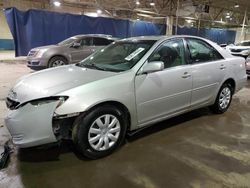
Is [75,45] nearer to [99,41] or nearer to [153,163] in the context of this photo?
[99,41]

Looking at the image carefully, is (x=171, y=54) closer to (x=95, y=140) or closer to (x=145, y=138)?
(x=145, y=138)

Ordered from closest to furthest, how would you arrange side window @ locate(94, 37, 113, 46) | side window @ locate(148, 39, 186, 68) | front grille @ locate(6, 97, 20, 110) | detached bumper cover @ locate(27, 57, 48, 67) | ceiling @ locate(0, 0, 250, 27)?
1. front grille @ locate(6, 97, 20, 110)
2. side window @ locate(148, 39, 186, 68)
3. detached bumper cover @ locate(27, 57, 48, 67)
4. side window @ locate(94, 37, 113, 46)
5. ceiling @ locate(0, 0, 250, 27)

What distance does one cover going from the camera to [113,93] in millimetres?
2639

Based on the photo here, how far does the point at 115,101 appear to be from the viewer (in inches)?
105

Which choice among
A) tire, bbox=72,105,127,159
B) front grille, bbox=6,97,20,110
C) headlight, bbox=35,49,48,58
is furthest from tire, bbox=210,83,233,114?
headlight, bbox=35,49,48,58

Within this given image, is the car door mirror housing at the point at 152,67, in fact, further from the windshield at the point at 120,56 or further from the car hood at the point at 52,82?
the car hood at the point at 52,82

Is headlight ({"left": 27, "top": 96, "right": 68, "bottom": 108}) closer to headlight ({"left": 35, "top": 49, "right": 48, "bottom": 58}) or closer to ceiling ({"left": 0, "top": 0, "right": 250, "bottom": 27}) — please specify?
headlight ({"left": 35, "top": 49, "right": 48, "bottom": 58})

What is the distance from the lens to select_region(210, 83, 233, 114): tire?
4160mm

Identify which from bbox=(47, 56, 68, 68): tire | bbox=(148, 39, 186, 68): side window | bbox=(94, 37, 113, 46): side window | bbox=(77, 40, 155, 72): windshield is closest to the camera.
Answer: bbox=(77, 40, 155, 72): windshield

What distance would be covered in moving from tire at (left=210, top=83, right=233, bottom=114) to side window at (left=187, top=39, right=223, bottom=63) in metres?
0.56

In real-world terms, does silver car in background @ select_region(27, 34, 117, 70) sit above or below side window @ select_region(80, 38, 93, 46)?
below

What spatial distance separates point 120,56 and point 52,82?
106 cm

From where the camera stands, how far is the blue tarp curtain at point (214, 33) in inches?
669

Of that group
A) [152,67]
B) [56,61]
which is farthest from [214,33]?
[152,67]
